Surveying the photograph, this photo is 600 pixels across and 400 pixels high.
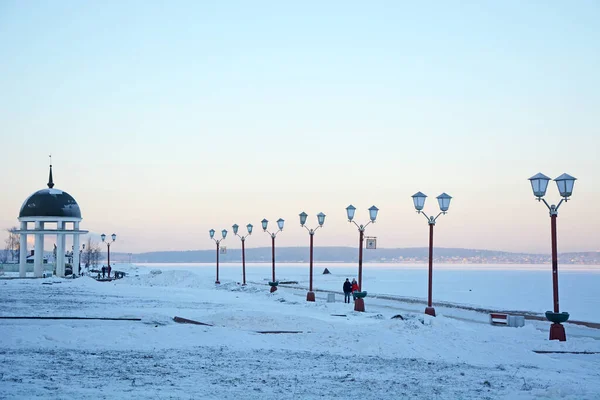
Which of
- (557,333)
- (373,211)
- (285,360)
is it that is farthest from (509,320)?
(285,360)

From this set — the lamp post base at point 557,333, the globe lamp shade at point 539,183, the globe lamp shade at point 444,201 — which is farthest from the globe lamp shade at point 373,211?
the lamp post base at point 557,333

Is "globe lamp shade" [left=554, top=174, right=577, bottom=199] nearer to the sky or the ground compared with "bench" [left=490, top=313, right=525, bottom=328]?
nearer to the sky

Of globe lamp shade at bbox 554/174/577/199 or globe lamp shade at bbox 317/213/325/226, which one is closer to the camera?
globe lamp shade at bbox 554/174/577/199

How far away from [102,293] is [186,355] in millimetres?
26460

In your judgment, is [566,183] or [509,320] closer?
[566,183]

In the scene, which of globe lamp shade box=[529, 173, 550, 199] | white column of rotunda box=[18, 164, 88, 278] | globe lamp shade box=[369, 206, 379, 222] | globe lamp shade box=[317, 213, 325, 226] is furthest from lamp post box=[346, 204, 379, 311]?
white column of rotunda box=[18, 164, 88, 278]

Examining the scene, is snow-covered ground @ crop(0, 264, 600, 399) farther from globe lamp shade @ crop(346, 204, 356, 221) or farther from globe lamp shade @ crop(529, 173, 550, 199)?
globe lamp shade @ crop(346, 204, 356, 221)

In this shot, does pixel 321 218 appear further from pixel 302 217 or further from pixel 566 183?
pixel 566 183

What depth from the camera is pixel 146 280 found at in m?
67.0

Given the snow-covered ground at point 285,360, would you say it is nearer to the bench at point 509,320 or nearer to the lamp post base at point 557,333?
the lamp post base at point 557,333

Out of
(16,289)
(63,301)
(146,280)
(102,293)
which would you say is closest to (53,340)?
(63,301)

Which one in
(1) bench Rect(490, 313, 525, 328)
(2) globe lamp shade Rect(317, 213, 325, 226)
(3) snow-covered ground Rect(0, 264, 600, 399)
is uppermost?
(2) globe lamp shade Rect(317, 213, 325, 226)

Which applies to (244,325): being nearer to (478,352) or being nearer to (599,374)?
(478,352)

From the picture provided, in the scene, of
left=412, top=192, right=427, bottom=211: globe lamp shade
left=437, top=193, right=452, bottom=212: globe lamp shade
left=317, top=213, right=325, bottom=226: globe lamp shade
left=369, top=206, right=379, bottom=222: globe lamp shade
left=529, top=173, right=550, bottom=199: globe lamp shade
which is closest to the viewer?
left=529, top=173, right=550, bottom=199: globe lamp shade
